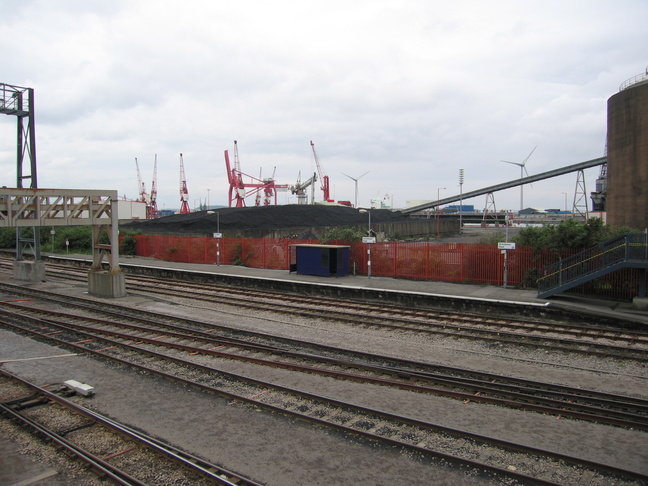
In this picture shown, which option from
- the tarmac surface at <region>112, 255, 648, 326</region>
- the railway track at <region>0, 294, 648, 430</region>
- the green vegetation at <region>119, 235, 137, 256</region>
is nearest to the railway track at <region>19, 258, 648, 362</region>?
the tarmac surface at <region>112, 255, 648, 326</region>

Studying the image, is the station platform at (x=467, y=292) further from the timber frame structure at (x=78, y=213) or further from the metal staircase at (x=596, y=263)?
the timber frame structure at (x=78, y=213)

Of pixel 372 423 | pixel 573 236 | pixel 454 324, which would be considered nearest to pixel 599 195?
pixel 573 236

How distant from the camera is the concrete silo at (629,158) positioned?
36594 mm

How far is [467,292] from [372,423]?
14.4 m

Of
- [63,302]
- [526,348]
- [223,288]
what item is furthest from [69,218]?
[526,348]

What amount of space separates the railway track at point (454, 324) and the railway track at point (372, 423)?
544cm

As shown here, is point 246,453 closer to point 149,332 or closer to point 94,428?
point 94,428

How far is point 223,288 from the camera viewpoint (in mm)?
25594

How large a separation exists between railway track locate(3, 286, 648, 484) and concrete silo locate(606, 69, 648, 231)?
35739 mm

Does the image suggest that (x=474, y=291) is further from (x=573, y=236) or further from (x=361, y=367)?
(x=361, y=367)

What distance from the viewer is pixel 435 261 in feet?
82.6

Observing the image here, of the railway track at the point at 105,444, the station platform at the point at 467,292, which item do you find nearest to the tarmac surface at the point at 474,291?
the station platform at the point at 467,292

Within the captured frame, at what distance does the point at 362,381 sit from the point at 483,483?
13.8 feet

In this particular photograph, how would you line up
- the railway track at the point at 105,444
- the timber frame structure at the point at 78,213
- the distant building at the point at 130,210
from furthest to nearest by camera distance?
1. the distant building at the point at 130,210
2. the timber frame structure at the point at 78,213
3. the railway track at the point at 105,444
